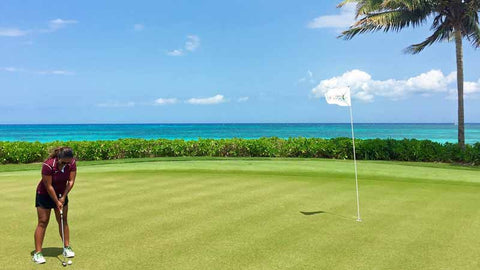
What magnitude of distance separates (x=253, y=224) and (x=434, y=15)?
2080cm

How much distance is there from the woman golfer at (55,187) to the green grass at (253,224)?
32 cm

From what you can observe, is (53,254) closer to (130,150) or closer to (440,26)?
(130,150)

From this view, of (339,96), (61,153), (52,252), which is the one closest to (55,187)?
(61,153)

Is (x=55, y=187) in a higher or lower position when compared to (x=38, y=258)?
higher

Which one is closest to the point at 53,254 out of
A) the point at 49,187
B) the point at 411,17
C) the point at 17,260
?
the point at 17,260

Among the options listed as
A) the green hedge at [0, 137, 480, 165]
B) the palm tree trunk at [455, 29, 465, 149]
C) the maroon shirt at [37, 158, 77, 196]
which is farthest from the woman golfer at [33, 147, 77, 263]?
the palm tree trunk at [455, 29, 465, 149]

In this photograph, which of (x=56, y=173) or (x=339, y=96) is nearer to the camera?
(x=56, y=173)

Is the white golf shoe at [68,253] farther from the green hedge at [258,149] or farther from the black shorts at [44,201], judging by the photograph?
the green hedge at [258,149]

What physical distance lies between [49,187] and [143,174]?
965 centimetres

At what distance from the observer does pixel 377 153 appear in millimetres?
22422

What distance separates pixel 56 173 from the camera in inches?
235

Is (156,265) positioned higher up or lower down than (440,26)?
lower down

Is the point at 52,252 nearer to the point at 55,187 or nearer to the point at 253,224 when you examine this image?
the point at 55,187

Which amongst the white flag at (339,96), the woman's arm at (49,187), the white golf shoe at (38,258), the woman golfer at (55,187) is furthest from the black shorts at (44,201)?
the white flag at (339,96)
